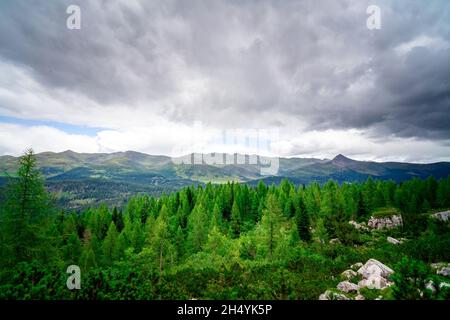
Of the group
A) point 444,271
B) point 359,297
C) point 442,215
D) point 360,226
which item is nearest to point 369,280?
point 359,297

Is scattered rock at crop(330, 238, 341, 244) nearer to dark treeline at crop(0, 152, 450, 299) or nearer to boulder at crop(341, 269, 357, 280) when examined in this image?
dark treeline at crop(0, 152, 450, 299)

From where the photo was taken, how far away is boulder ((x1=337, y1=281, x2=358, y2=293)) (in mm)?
13197

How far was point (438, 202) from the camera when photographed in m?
58.8

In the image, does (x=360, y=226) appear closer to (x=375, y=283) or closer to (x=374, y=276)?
(x=374, y=276)

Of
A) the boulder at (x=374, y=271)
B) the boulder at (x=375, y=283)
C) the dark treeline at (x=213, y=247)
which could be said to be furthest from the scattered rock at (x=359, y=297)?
the boulder at (x=374, y=271)

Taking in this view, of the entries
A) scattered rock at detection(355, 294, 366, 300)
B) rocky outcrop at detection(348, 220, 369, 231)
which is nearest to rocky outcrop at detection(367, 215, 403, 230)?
rocky outcrop at detection(348, 220, 369, 231)

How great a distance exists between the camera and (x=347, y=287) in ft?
44.1


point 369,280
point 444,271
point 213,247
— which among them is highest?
point 369,280

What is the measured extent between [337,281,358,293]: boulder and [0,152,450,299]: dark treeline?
91cm

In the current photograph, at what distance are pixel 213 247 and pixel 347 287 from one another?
1038 inches

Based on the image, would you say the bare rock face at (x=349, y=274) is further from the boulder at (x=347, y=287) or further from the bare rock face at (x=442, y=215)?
the bare rock face at (x=442, y=215)
